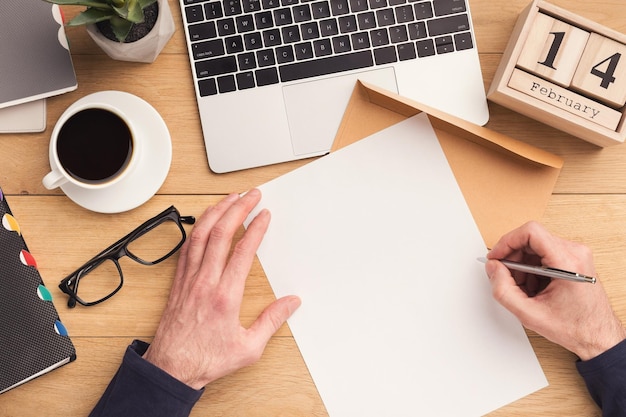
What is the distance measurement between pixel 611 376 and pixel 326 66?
559 mm

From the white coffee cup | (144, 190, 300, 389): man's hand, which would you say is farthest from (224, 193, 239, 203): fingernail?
the white coffee cup

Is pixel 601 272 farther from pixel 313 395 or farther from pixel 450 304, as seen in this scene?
pixel 313 395

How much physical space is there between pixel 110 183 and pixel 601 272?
0.68 m

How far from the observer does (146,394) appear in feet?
2.43

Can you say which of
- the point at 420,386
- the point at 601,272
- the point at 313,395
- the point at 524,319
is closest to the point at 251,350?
the point at 313,395

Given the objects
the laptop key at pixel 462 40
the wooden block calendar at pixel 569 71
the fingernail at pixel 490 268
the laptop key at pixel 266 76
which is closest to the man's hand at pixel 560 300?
the fingernail at pixel 490 268

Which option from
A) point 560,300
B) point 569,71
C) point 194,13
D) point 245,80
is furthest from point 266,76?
point 560,300

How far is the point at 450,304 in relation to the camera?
2.59 feet

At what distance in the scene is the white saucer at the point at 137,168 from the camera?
2.49 ft

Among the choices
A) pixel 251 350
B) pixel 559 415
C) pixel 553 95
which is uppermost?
pixel 553 95

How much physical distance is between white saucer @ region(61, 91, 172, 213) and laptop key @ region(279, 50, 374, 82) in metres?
0.18

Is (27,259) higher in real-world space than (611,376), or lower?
higher

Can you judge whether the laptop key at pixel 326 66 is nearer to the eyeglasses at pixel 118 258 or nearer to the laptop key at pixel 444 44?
the laptop key at pixel 444 44

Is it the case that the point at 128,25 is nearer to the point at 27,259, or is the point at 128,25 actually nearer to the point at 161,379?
the point at 27,259
